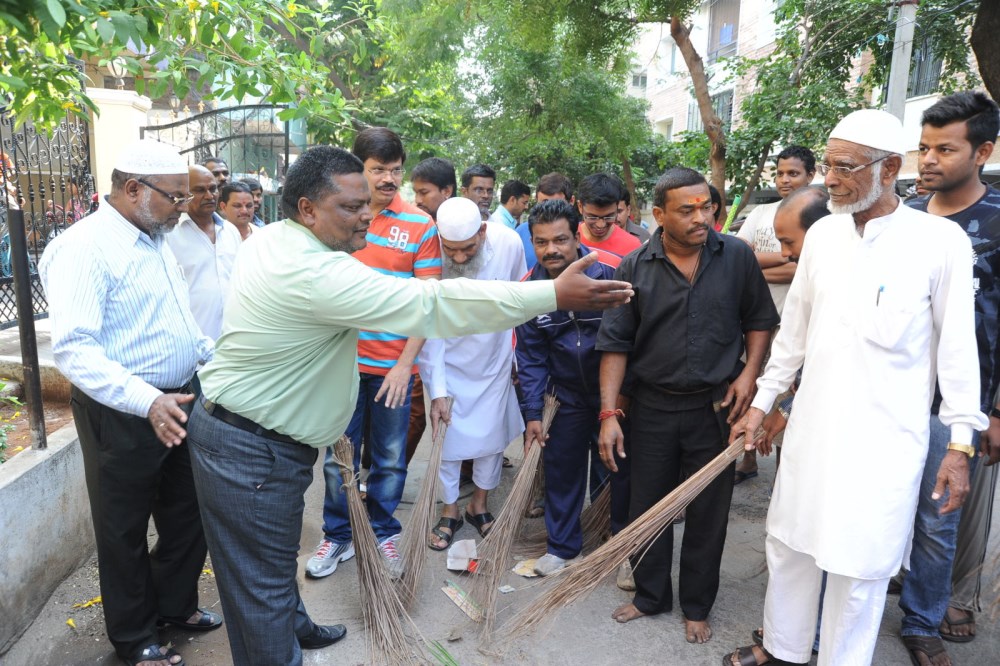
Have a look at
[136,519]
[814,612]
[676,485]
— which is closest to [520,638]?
[676,485]

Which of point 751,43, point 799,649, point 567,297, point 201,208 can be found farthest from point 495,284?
point 751,43

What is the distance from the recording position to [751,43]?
16.3m

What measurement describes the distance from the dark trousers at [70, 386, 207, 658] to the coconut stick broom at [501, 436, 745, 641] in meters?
1.32

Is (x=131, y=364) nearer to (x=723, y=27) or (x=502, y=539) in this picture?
(x=502, y=539)

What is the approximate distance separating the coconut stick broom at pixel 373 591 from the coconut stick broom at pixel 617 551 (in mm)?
435

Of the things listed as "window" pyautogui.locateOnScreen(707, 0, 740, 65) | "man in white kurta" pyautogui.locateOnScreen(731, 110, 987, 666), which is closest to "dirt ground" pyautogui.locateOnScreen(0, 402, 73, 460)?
"man in white kurta" pyautogui.locateOnScreen(731, 110, 987, 666)

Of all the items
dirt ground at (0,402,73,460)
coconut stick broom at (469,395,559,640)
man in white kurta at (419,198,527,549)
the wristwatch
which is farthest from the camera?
dirt ground at (0,402,73,460)

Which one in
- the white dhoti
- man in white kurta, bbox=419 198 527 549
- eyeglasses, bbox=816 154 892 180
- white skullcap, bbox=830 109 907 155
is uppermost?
white skullcap, bbox=830 109 907 155

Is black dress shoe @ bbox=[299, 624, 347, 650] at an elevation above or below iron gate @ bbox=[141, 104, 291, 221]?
below

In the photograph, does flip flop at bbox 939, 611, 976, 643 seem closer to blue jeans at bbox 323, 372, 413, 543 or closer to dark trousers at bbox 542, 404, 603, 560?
dark trousers at bbox 542, 404, 603, 560

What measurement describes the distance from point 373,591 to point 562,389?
1169 millimetres

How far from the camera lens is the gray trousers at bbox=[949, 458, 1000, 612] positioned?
2.82 metres

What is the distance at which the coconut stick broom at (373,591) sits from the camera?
268cm

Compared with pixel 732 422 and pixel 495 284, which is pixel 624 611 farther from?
pixel 495 284
